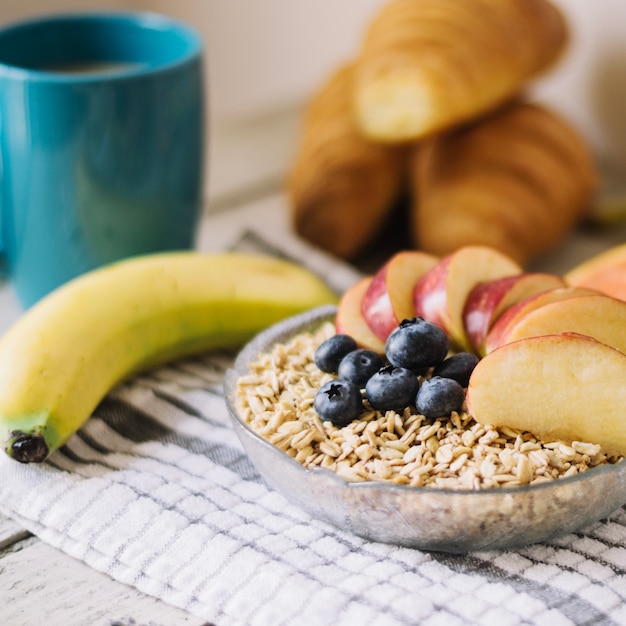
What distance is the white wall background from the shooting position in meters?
1.18

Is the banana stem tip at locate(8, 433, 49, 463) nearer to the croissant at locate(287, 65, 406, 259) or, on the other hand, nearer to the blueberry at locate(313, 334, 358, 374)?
the blueberry at locate(313, 334, 358, 374)

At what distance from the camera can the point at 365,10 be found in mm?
1306

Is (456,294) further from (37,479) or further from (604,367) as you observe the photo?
(37,479)

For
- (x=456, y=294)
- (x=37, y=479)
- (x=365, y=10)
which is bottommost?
(x=37, y=479)

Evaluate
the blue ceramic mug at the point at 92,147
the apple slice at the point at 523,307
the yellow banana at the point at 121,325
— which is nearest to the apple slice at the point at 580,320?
the apple slice at the point at 523,307

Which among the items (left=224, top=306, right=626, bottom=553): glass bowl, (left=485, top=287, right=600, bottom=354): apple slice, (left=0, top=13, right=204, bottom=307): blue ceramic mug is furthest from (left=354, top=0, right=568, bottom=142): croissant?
(left=224, top=306, right=626, bottom=553): glass bowl

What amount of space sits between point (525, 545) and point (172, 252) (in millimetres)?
452

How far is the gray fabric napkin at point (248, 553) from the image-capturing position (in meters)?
0.51

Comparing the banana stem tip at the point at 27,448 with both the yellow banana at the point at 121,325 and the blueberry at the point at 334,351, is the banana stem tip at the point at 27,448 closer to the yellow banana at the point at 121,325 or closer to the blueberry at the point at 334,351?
the yellow banana at the point at 121,325

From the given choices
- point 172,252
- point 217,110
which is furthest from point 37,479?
point 217,110

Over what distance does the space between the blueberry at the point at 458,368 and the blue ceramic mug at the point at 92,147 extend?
0.36 meters

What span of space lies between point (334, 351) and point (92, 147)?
31 cm

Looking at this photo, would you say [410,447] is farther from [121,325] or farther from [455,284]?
[121,325]

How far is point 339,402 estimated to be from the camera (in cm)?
58
